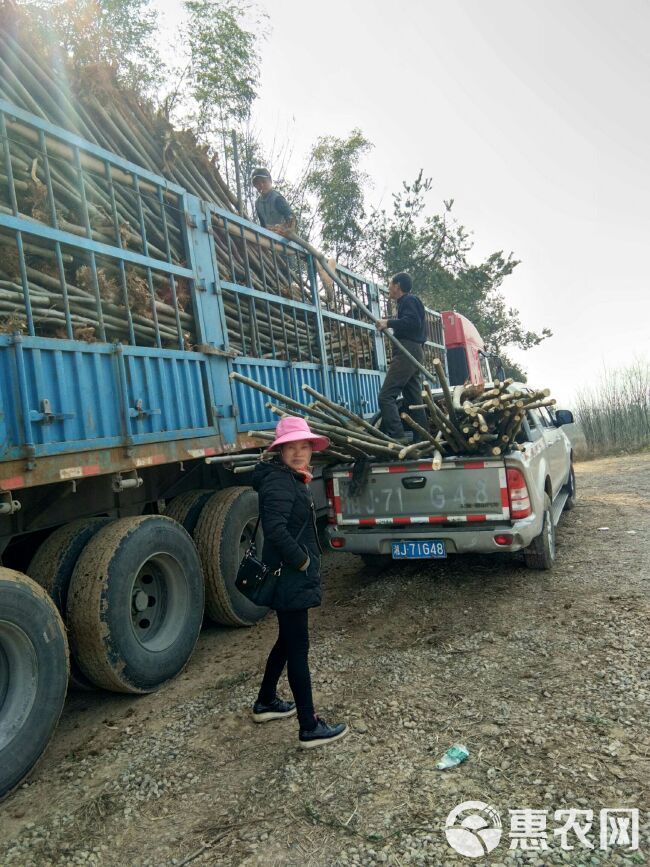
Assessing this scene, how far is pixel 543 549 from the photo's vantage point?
5.19 metres

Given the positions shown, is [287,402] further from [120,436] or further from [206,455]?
[120,436]

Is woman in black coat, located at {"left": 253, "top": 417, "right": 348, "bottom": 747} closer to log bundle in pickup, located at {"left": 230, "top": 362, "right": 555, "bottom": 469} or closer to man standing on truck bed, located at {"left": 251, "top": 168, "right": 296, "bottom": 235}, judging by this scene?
log bundle in pickup, located at {"left": 230, "top": 362, "right": 555, "bottom": 469}

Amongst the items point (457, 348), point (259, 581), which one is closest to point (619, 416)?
point (457, 348)

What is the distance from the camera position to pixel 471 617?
447 cm

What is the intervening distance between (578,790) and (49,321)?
3436 millimetres

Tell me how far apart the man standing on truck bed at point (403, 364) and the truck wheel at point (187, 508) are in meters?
2.03

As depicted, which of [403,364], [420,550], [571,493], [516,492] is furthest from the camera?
[571,493]

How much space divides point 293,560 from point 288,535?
123mm

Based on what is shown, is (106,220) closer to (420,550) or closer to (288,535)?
(288,535)

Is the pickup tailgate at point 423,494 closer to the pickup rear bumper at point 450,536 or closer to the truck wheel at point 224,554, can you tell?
the pickup rear bumper at point 450,536

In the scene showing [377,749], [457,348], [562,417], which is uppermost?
[457,348]

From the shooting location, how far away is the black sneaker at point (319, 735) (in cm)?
292

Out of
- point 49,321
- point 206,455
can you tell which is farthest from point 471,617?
point 49,321

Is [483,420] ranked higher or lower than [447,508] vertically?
higher
